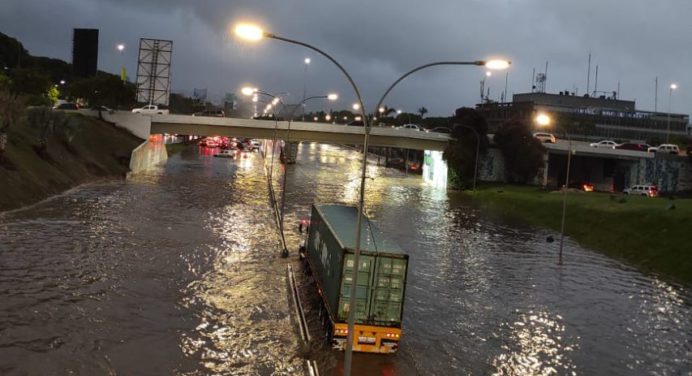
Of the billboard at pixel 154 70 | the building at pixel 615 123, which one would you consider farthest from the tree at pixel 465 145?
the building at pixel 615 123

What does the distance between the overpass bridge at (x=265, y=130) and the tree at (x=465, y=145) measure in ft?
8.79

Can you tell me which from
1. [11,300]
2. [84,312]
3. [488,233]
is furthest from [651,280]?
[11,300]

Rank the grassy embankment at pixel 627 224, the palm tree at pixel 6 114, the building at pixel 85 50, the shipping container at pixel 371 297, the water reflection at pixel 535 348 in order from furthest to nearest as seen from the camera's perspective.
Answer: the building at pixel 85 50, the palm tree at pixel 6 114, the grassy embankment at pixel 627 224, the water reflection at pixel 535 348, the shipping container at pixel 371 297

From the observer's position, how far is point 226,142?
172875 mm

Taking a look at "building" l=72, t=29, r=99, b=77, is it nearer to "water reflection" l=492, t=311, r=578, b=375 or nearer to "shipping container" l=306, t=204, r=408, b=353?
"water reflection" l=492, t=311, r=578, b=375

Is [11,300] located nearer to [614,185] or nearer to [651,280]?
[651,280]

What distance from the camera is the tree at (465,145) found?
88938 mm

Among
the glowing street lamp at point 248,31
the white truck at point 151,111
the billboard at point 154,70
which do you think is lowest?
the glowing street lamp at point 248,31

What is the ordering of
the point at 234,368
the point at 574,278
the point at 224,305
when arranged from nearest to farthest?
the point at 234,368, the point at 224,305, the point at 574,278

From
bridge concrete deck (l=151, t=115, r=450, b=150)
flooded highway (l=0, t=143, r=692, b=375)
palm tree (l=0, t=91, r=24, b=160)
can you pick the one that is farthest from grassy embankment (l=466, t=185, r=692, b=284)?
palm tree (l=0, t=91, r=24, b=160)

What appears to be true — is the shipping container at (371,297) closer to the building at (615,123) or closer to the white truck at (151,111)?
the white truck at (151,111)

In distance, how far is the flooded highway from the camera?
67.4 ft

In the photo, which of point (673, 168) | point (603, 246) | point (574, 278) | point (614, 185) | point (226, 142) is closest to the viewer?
point (574, 278)

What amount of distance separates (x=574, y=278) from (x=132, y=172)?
5879 cm
